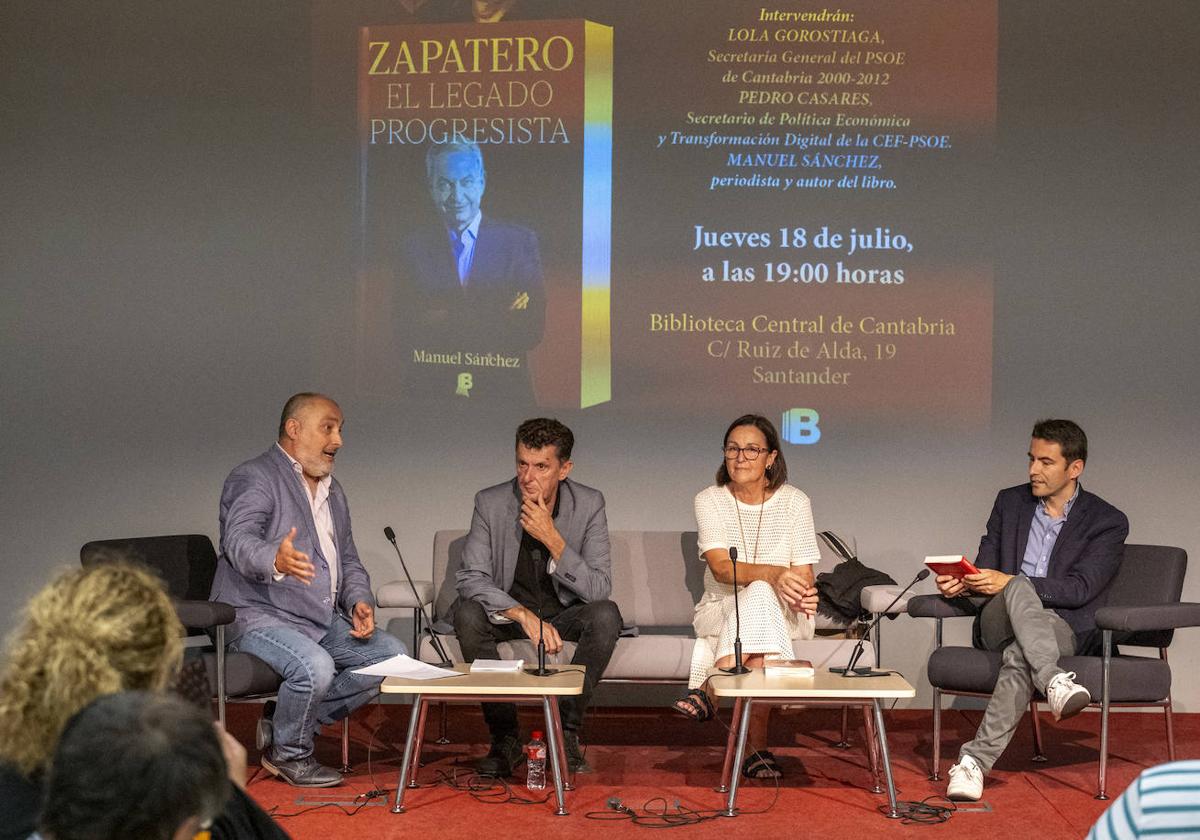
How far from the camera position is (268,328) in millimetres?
5680

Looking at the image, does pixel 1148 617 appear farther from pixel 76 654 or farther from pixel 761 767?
pixel 76 654

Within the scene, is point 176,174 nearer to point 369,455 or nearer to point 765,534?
point 369,455

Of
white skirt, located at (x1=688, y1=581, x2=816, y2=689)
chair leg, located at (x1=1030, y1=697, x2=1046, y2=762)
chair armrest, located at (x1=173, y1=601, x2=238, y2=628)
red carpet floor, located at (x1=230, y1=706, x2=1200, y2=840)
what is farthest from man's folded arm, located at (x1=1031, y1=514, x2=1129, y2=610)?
chair armrest, located at (x1=173, y1=601, x2=238, y2=628)

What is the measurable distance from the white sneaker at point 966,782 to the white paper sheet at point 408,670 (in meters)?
1.50

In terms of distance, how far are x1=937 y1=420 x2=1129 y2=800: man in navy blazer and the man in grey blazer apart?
1179mm

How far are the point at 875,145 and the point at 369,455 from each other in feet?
8.09

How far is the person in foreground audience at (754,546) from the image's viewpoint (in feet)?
14.8

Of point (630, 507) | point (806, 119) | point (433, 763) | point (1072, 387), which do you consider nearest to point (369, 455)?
point (630, 507)

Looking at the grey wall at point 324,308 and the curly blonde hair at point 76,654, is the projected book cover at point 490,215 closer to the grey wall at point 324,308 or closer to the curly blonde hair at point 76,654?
the grey wall at point 324,308

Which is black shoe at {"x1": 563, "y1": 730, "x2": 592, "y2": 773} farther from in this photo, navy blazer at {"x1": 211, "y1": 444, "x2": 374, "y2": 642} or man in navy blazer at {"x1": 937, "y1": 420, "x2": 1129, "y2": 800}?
man in navy blazer at {"x1": 937, "y1": 420, "x2": 1129, "y2": 800}

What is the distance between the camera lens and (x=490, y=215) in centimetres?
566

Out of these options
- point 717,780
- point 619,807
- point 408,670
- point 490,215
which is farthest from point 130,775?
point 490,215

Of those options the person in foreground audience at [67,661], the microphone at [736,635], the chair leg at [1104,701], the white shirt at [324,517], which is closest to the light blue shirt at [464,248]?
the white shirt at [324,517]

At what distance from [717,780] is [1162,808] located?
3.26 meters
